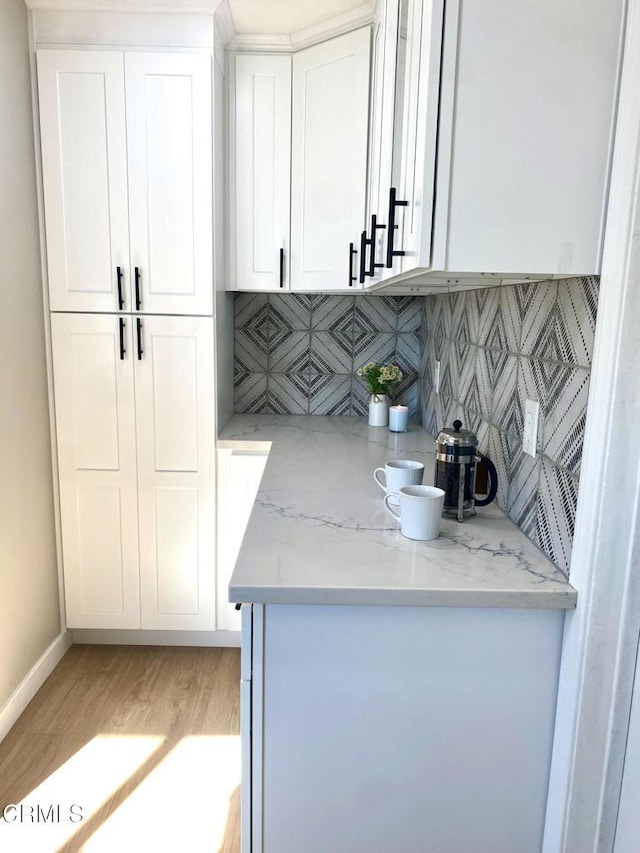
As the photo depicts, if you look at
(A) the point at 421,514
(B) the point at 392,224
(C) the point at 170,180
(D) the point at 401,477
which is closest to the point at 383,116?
(B) the point at 392,224

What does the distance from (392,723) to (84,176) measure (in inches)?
82.5

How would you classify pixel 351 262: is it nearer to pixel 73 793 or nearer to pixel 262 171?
pixel 262 171

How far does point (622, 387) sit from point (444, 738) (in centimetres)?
72

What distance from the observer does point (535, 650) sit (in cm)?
116

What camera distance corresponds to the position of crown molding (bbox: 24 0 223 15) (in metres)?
2.14

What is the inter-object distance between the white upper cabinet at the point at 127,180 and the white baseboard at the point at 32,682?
1.34m

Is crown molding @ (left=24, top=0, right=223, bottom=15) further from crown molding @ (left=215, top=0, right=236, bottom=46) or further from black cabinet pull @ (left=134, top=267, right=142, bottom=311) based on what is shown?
black cabinet pull @ (left=134, top=267, right=142, bottom=311)

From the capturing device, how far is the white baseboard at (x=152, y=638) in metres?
2.63

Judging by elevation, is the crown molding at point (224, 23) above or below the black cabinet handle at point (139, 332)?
above

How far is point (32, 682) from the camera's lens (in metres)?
2.29

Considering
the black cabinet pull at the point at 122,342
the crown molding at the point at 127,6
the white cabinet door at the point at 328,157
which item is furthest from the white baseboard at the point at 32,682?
the crown molding at the point at 127,6

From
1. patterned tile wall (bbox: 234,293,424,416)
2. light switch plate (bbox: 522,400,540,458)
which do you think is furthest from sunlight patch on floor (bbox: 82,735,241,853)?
patterned tile wall (bbox: 234,293,424,416)

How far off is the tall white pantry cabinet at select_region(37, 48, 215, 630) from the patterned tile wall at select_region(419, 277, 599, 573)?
105cm

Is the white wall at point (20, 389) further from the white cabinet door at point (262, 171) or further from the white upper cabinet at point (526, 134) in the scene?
the white upper cabinet at point (526, 134)
